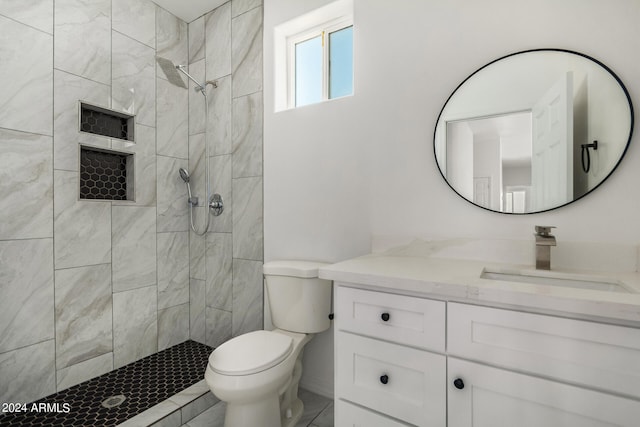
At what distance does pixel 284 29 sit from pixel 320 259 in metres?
1.50

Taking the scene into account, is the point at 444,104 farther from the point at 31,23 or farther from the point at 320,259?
the point at 31,23

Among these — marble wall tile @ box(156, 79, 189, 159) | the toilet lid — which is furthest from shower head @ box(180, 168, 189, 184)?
the toilet lid

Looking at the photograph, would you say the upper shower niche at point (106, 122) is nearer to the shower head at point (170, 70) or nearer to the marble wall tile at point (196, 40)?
the shower head at point (170, 70)

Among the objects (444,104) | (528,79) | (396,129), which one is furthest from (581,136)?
(396,129)

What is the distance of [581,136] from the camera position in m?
1.18

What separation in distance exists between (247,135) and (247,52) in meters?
0.57

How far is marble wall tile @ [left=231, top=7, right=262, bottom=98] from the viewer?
204cm

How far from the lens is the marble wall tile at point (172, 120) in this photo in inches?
87.1

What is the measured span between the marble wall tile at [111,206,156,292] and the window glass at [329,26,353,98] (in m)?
1.53

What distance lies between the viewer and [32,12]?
1611 mm

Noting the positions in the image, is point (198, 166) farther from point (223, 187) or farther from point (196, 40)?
point (196, 40)

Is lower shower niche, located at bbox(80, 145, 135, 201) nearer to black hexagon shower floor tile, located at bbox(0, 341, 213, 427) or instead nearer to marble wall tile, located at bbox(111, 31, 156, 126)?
marble wall tile, located at bbox(111, 31, 156, 126)

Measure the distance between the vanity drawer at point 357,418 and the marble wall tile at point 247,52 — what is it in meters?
1.86

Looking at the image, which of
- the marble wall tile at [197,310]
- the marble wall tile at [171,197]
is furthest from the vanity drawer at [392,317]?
the marble wall tile at [171,197]
